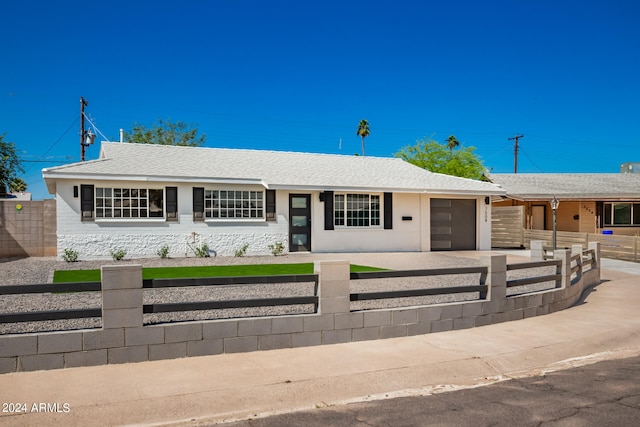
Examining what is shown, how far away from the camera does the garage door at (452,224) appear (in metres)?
21.3

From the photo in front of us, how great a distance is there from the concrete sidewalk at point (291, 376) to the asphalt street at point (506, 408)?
0.27 m

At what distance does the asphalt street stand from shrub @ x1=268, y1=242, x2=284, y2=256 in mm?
13385

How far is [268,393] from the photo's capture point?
17.2 ft

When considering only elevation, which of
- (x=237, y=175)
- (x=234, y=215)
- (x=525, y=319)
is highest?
(x=237, y=175)

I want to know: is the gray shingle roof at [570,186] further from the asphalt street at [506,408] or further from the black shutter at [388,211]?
the asphalt street at [506,408]

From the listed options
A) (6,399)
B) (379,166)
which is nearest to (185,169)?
(379,166)

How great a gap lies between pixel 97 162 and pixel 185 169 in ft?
9.80

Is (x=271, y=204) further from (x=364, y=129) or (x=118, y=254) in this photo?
(x=364, y=129)

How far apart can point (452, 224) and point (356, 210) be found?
446cm

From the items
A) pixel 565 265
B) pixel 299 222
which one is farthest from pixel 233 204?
pixel 565 265

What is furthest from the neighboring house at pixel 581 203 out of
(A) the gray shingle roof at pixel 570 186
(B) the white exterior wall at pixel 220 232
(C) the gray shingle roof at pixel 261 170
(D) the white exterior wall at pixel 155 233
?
(D) the white exterior wall at pixel 155 233

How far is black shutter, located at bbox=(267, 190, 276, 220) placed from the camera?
1875 centimetres

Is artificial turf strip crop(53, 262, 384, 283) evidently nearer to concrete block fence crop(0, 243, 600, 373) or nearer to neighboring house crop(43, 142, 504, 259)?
neighboring house crop(43, 142, 504, 259)

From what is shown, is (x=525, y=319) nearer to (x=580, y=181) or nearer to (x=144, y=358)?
(x=144, y=358)
